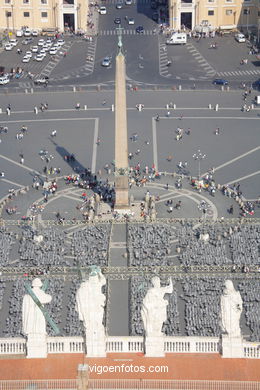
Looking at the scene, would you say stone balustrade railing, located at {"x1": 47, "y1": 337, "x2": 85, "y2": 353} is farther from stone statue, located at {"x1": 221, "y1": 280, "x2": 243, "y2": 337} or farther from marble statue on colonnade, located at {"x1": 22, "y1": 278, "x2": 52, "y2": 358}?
stone statue, located at {"x1": 221, "y1": 280, "x2": 243, "y2": 337}

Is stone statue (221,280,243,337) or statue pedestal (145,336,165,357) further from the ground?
stone statue (221,280,243,337)

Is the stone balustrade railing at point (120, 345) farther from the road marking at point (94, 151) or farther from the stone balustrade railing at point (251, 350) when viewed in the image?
the road marking at point (94, 151)

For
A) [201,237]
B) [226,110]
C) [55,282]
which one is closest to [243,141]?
[226,110]

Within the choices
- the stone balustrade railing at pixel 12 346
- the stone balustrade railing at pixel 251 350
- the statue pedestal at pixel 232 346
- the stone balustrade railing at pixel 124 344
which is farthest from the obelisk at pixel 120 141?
the stone balustrade railing at pixel 251 350

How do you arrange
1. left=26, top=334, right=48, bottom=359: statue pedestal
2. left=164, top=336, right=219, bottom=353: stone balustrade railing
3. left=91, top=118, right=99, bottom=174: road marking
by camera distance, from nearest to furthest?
left=26, top=334, right=48, bottom=359: statue pedestal
left=164, top=336, right=219, bottom=353: stone balustrade railing
left=91, top=118, right=99, bottom=174: road marking

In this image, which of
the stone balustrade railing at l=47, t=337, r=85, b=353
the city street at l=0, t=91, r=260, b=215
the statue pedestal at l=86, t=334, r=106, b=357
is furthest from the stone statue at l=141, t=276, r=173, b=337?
the city street at l=0, t=91, r=260, b=215

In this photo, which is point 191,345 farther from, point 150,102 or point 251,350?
point 150,102
